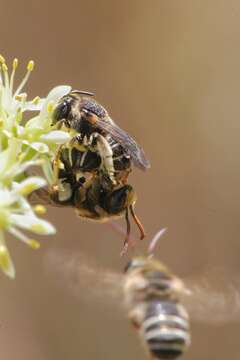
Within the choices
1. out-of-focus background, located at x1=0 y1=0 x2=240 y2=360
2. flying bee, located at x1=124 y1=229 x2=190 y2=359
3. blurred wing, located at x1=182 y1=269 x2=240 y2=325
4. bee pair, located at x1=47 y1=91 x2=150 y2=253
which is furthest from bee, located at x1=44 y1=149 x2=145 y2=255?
out-of-focus background, located at x1=0 y1=0 x2=240 y2=360

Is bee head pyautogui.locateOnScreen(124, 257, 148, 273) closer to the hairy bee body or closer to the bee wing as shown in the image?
the hairy bee body

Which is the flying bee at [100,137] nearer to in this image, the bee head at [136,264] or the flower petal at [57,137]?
the flower petal at [57,137]

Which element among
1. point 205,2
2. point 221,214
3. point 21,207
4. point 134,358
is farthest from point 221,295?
point 205,2

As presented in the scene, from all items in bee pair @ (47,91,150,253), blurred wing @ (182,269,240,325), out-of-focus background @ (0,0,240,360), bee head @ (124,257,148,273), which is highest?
out-of-focus background @ (0,0,240,360)

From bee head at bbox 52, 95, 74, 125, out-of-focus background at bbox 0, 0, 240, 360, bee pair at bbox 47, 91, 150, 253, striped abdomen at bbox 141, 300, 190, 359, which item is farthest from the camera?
out-of-focus background at bbox 0, 0, 240, 360

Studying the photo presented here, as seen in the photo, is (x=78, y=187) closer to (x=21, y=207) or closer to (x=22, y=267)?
(x=21, y=207)

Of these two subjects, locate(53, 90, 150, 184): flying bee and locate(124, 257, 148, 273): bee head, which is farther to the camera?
locate(124, 257, 148, 273): bee head
